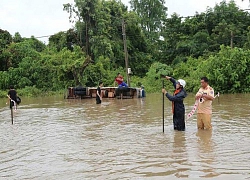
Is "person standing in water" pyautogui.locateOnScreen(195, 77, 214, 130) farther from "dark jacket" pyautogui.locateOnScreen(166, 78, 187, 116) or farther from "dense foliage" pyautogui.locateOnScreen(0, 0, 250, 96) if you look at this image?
"dense foliage" pyautogui.locateOnScreen(0, 0, 250, 96)

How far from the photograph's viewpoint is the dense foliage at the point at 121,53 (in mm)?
31325

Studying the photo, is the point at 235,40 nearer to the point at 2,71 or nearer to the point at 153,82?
the point at 153,82

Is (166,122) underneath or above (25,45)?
underneath

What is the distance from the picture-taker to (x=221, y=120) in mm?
13492

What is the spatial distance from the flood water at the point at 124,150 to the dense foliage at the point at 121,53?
17.7 meters

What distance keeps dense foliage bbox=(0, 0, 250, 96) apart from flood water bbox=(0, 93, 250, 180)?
17.7 m

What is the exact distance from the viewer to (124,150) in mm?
8625

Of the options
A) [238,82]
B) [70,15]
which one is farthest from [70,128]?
[70,15]

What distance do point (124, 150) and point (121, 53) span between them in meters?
36.6

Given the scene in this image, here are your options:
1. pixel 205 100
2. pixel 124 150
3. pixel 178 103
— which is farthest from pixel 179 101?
pixel 124 150

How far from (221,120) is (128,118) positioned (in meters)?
3.53

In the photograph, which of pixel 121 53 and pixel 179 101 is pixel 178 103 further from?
pixel 121 53

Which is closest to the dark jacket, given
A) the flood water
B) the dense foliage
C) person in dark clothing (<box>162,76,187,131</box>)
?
person in dark clothing (<box>162,76,187,131</box>)

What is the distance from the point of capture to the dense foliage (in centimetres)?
3133
